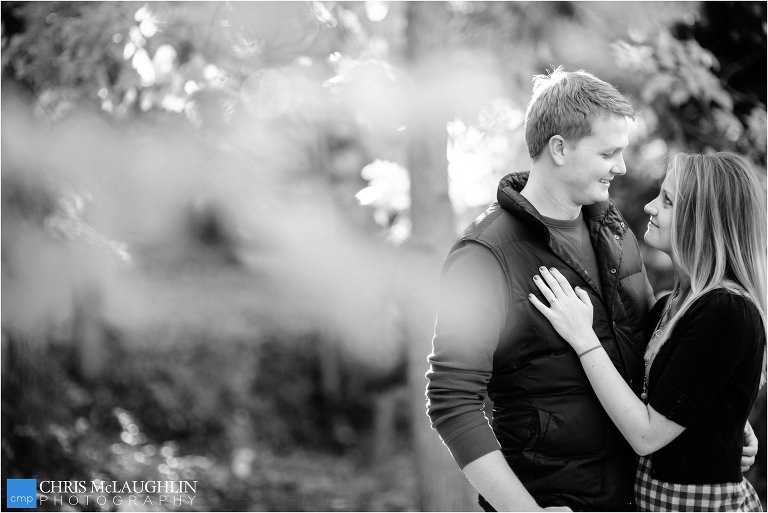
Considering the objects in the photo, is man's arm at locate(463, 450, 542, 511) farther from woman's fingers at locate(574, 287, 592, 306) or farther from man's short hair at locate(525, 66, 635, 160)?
man's short hair at locate(525, 66, 635, 160)

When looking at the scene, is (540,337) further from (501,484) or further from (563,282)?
(501,484)

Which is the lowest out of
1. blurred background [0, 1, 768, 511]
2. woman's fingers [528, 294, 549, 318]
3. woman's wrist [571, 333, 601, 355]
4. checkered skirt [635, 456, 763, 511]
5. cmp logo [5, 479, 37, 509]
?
checkered skirt [635, 456, 763, 511]

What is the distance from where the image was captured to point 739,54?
5262mm

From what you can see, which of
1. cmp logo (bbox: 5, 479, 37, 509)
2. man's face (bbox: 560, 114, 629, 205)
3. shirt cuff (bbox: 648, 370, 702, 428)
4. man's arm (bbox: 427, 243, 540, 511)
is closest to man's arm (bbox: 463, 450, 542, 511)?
man's arm (bbox: 427, 243, 540, 511)

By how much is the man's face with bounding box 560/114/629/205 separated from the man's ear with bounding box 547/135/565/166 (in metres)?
0.01

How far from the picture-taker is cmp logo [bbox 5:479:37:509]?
13.6ft

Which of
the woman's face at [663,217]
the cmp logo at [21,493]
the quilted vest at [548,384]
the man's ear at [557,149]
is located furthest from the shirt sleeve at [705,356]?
the cmp logo at [21,493]

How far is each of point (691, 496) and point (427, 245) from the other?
2669 millimetres

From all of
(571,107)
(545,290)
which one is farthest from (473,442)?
(571,107)

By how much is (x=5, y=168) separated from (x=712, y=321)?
4.25m

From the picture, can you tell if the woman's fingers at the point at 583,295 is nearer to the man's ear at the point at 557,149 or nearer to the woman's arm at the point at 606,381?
the woman's arm at the point at 606,381

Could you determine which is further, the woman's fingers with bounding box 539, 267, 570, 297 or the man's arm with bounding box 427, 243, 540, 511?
the woman's fingers with bounding box 539, 267, 570, 297

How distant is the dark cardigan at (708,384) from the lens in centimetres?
203

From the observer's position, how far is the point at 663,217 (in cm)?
234
